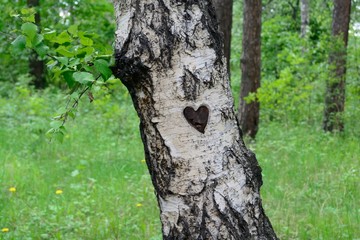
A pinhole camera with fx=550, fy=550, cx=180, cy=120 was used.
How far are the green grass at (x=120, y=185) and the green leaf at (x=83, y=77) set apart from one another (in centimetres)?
133

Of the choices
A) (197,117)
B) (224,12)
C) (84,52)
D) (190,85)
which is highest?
(224,12)

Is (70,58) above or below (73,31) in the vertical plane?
below

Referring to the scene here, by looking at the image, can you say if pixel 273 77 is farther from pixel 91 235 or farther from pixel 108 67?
pixel 108 67

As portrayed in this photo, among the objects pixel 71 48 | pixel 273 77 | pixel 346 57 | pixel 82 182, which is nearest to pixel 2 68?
pixel 273 77

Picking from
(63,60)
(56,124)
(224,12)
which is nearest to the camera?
(63,60)

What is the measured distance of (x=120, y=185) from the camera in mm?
6082

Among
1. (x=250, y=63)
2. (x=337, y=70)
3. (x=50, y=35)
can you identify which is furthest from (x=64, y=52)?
(x=337, y=70)

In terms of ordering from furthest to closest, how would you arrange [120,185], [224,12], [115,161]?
[224,12]
[115,161]
[120,185]

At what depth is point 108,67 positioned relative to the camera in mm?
2254

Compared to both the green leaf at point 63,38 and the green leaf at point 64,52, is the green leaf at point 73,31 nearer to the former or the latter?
the green leaf at point 63,38

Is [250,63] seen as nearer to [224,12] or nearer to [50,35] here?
[224,12]

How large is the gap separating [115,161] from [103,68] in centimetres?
532

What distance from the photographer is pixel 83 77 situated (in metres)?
2.27

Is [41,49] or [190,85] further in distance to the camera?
[41,49]
